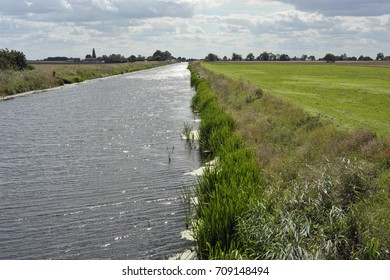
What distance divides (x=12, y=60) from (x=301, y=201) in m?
73.9

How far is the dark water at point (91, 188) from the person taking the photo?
1173 centimetres

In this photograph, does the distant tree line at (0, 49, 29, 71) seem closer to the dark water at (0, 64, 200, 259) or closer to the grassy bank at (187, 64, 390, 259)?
the dark water at (0, 64, 200, 259)

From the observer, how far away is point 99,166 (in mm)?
19578

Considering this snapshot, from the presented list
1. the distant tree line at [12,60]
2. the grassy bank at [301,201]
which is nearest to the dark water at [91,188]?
the grassy bank at [301,201]

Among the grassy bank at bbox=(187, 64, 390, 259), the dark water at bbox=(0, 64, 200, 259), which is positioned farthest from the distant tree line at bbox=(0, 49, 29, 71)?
the grassy bank at bbox=(187, 64, 390, 259)

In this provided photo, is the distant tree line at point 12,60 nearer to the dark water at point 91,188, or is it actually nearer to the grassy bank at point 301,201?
the dark water at point 91,188

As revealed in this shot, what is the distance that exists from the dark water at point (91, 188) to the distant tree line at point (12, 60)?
41.9m

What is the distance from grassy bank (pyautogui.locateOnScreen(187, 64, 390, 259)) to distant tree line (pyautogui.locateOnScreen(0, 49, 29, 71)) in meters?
62.9

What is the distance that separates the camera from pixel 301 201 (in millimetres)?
10953

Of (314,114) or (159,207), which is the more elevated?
(314,114)

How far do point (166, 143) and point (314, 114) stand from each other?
924 centimetres
